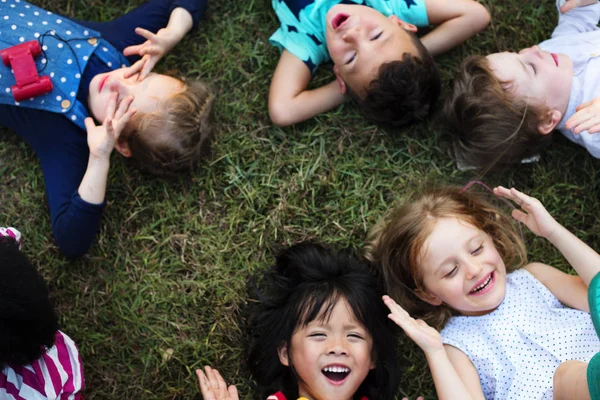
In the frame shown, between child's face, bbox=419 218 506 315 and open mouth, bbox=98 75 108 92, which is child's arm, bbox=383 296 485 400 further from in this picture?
open mouth, bbox=98 75 108 92

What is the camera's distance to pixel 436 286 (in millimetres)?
2451

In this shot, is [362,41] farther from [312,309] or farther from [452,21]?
[312,309]

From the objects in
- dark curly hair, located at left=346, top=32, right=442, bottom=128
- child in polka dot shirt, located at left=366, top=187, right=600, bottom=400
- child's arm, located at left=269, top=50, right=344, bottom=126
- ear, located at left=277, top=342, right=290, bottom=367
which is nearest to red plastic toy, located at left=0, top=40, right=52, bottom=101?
child's arm, located at left=269, top=50, right=344, bottom=126

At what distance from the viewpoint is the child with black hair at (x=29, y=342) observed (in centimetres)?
214

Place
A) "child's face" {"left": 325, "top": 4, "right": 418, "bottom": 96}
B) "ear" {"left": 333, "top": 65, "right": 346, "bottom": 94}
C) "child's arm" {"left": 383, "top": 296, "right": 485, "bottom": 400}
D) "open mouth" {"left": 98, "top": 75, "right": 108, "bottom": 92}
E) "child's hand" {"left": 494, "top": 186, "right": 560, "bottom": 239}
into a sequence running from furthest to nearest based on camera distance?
1. "ear" {"left": 333, "top": 65, "right": 346, "bottom": 94}
2. "open mouth" {"left": 98, "top": 75, "right": 108, "bottom": 92}
3. "child's face" {"left": 325, "top": 4, "right": 418, "bottom": 96}
4. "child's hand" {"left": 494, "top": 186, "right": 560, "bottom": 239}
5. "child's arm" {"left": 383, "top": 296, "right": 485, "bottom": 400}

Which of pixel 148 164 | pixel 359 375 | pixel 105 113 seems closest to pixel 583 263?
pixel 359 375

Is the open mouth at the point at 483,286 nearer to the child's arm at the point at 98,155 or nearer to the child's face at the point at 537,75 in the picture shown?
the child's face at the point at 537,75

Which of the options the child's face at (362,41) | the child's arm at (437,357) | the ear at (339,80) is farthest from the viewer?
the ear at (339,80)

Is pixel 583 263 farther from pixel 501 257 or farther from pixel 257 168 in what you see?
pixel 257 168

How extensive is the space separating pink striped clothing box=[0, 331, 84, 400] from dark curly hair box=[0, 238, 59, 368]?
7 centimetres

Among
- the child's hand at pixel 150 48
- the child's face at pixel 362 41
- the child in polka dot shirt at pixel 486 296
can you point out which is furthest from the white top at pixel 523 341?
the child's hand at pixel 150 48

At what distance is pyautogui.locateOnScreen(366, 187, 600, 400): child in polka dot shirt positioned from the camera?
7.84 feet

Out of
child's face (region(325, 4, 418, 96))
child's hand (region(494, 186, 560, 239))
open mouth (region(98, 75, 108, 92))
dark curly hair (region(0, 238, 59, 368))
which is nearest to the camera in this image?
dark curly hair (region(0, 238, 59, 368))

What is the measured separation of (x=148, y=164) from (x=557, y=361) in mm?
1791
